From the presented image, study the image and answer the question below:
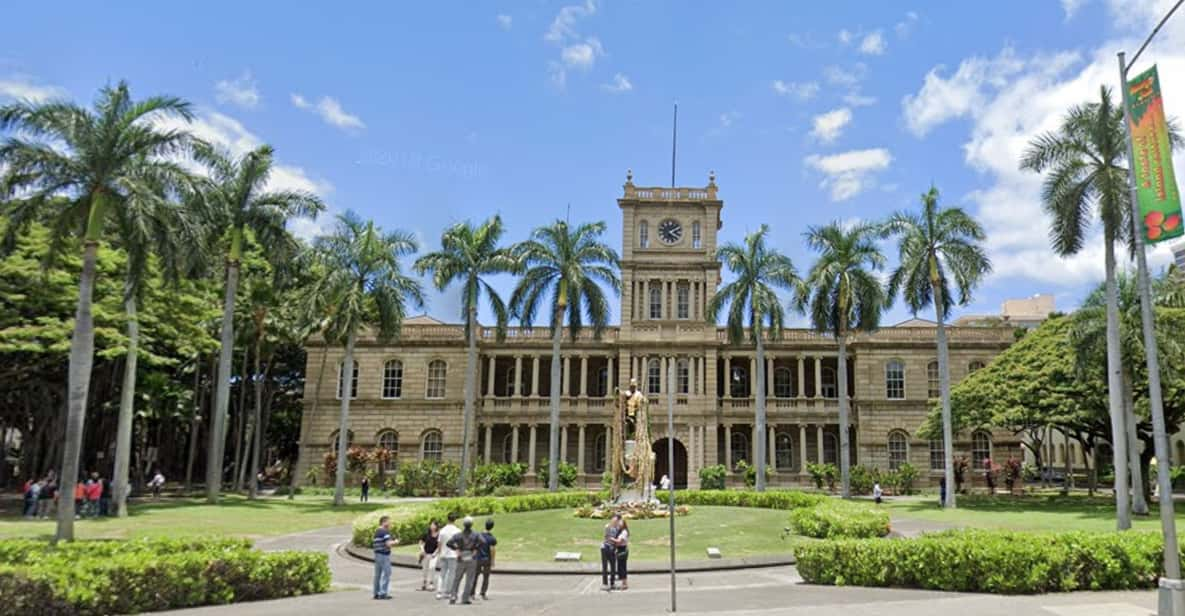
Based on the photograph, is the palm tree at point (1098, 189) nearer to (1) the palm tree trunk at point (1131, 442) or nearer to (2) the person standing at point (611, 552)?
(1) the palm tree trunk at point (1131, 442)

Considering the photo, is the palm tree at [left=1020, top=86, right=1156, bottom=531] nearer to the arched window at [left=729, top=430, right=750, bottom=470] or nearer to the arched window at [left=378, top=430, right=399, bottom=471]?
the arched window at [left=729, top=430, right=750, bottom=470]

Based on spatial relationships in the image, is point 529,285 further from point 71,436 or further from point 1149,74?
point 1149,74

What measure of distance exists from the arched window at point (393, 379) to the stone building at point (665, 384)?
78 millimetres

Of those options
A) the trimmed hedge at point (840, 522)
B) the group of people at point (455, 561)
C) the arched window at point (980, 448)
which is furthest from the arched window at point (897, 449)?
the group of people at point (455, 561)

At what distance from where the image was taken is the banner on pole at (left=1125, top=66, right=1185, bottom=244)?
10.6 m

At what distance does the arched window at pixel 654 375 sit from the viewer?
48.1 m

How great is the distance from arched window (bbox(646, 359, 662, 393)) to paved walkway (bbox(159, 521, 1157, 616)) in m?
32.4

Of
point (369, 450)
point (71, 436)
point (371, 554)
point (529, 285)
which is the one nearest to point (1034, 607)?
point (371, 554)

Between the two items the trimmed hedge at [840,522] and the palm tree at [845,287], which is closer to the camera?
the trimmed hedge at [840,522]

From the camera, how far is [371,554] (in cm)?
1862

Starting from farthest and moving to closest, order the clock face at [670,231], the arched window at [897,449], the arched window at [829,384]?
the arched window at [829,384] → the clock face at [670,231] → the arched window at [897,449]

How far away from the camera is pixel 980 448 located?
46781 millimetres

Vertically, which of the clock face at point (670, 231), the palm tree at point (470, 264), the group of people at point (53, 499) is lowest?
the group of people at point (53, 499)

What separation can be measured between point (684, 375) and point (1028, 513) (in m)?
22.3
